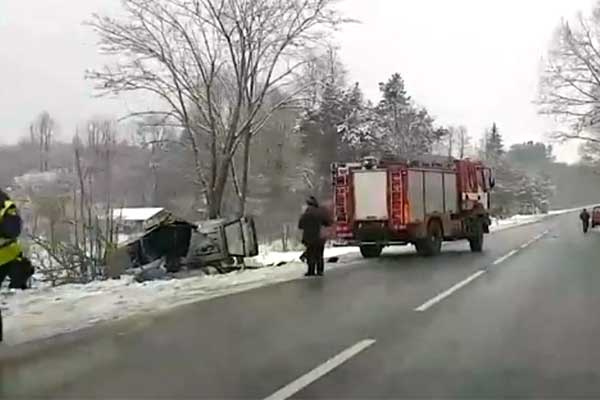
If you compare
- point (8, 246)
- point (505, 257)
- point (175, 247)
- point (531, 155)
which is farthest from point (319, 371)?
point (531, 155)

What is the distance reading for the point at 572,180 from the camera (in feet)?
636

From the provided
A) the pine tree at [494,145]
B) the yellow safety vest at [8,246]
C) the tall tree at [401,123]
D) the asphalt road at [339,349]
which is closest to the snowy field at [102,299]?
the asphalt road at [339,349]

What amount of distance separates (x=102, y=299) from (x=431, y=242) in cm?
1378

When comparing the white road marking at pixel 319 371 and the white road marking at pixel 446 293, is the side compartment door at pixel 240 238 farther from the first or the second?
the white road marking at pixel 319 371

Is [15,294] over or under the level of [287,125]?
under

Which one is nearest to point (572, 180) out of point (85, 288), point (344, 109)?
point (344, 109)

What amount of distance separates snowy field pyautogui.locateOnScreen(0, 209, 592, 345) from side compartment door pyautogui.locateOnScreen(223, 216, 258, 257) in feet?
3.15

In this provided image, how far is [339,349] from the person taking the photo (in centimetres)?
991

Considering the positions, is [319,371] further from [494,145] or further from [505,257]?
[494,145]

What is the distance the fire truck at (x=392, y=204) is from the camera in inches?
1039

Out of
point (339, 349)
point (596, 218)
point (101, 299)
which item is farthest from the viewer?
point (596, 218)

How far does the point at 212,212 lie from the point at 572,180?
174m

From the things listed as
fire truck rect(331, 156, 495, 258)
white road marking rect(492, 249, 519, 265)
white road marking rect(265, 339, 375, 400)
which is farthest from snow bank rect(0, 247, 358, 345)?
white road marking rect(492, 249, 519, 265)

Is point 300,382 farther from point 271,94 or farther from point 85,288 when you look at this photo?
point 271,94
